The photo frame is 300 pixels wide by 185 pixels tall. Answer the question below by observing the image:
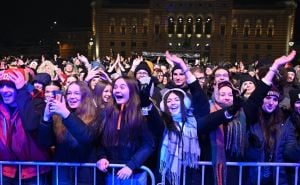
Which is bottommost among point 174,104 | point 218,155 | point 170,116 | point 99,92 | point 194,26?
point 218,155

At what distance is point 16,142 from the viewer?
4.74 m

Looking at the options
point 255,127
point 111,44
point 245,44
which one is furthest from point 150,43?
point 255,127

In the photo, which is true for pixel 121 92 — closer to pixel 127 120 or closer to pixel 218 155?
pixel 127 120

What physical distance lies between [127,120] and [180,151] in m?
0.65

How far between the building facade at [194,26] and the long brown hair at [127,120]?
8665cm

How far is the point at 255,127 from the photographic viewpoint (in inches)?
195

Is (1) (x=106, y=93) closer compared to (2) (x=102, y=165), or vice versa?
(2) (x=102, y=165)

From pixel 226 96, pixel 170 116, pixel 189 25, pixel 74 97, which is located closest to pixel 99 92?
pixel 74 97

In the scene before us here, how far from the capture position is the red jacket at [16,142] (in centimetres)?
472

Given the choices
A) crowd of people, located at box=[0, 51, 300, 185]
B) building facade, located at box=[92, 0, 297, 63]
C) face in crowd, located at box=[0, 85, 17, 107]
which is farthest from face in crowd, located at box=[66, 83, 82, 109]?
building facade, located at box=[92, 0, 297, 63]

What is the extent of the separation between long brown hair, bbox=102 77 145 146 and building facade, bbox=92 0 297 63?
284 ft

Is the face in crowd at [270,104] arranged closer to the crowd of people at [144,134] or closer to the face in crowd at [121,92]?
the crowd of people at [144,134]

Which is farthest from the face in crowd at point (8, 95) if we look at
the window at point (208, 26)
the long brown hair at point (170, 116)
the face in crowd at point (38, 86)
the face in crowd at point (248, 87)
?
the window at point (208, 26)

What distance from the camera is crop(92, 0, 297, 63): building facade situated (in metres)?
91.5
